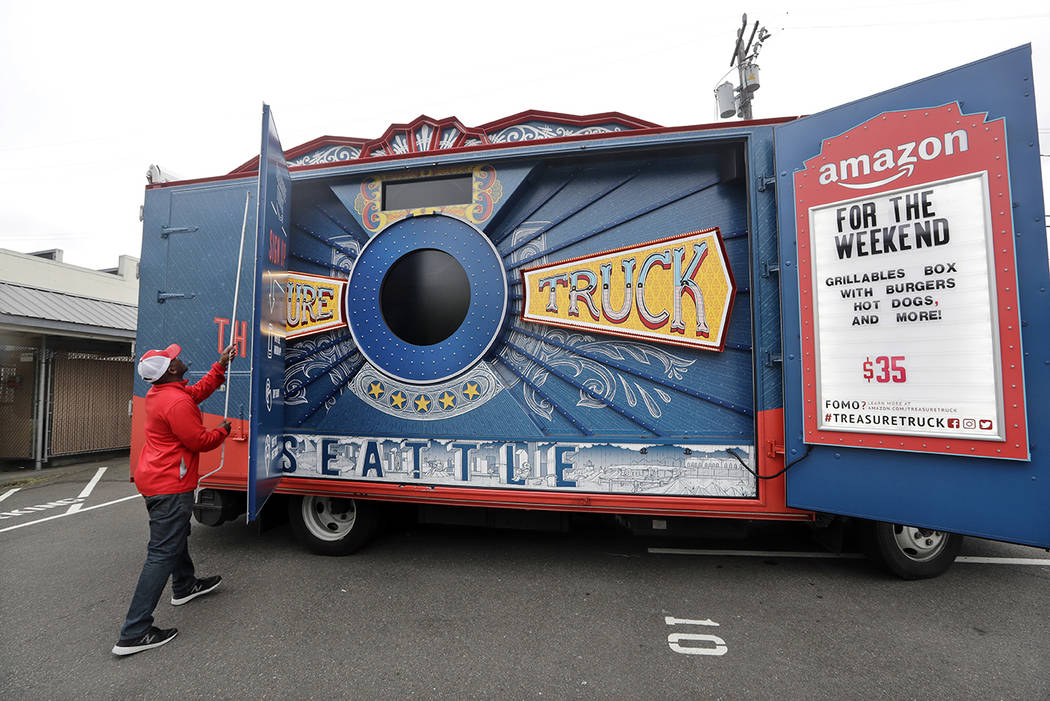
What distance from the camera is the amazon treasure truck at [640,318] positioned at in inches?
95.2

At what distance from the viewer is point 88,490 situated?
6.71m

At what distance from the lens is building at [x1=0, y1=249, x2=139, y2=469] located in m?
8.40

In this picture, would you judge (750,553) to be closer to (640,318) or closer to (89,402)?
(640,318)

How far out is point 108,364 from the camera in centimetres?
982

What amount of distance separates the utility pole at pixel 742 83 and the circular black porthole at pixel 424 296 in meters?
10.7

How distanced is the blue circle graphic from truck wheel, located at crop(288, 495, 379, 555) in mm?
1216

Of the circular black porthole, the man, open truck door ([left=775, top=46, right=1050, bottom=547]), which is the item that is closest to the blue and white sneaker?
the man

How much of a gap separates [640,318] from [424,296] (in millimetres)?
1674

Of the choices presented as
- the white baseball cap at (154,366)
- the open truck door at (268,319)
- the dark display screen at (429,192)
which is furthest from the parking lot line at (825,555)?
the white baseball cap at (154,366)

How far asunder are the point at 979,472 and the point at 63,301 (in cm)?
1385

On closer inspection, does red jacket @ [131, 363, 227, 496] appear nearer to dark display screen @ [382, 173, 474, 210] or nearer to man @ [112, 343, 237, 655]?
man @ [112, 343, 237, 655]

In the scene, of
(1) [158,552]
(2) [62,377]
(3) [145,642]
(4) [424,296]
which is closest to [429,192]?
(4) [424,296]

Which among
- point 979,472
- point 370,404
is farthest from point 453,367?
point 979,472

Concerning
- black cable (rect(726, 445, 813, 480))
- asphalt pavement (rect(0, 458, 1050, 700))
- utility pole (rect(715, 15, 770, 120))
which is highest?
utility pole (rect(715, 15, 770, 120))
